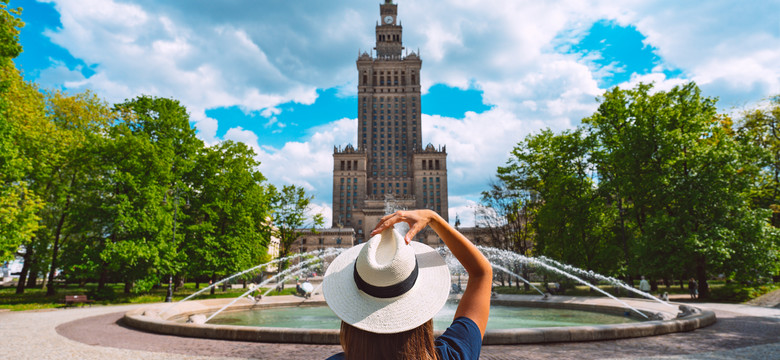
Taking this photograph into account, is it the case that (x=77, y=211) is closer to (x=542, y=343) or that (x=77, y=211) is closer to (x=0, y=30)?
(x=0, y=30)

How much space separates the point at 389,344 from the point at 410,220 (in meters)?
0.69

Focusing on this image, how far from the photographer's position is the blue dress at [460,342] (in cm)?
209

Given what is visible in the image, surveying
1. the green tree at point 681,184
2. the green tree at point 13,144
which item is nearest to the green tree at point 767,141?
the green tree at point 681,184

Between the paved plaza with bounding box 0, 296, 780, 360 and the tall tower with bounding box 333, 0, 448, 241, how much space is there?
405 ft

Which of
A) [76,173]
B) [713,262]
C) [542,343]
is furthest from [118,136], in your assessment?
[713,262]

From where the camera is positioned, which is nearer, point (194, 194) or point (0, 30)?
point (0, 30)

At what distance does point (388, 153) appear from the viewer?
481 feet

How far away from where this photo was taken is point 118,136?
27078 millimetres

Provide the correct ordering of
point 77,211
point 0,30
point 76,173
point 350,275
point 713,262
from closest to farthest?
1. point 350,275
2. point 0,30
3. point 713,262
4. point 77,211
5. point 76,173

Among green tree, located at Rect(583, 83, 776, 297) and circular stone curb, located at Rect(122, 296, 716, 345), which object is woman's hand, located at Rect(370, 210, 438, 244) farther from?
green tree, located at Rect(583, 83, 776, 297)

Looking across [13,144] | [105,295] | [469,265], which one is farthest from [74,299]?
[469,265]

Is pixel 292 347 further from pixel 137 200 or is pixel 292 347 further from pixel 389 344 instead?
pixel 137 200

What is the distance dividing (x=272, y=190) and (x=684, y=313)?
35.6 meters

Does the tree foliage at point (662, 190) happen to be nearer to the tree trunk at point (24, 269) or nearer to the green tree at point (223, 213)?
the green tree at point (223, 213)
